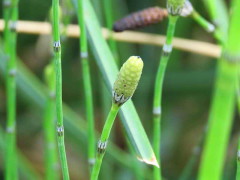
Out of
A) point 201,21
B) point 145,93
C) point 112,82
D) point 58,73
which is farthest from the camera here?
point 145,93

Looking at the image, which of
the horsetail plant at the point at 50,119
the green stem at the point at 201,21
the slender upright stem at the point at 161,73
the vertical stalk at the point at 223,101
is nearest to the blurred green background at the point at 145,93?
the horsetail plant at the point at 50,119

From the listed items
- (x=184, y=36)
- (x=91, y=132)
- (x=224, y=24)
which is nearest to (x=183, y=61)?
(x=184, y=36)

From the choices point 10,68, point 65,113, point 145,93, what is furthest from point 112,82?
point 145,93

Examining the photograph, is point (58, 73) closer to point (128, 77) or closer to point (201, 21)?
point (128, 77)

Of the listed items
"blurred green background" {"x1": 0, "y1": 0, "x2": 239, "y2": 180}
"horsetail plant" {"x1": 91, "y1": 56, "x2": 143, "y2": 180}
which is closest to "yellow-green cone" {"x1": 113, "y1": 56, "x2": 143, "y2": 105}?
"horsetail plant" {"x1": 91, "y1": 56, "x2": 143, "y2": 180}

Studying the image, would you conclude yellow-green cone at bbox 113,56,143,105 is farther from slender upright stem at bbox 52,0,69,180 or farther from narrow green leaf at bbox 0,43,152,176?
narrow green leaf at bbox 0,43,152,176

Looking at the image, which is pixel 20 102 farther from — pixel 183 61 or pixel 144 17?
pixel 144 17
